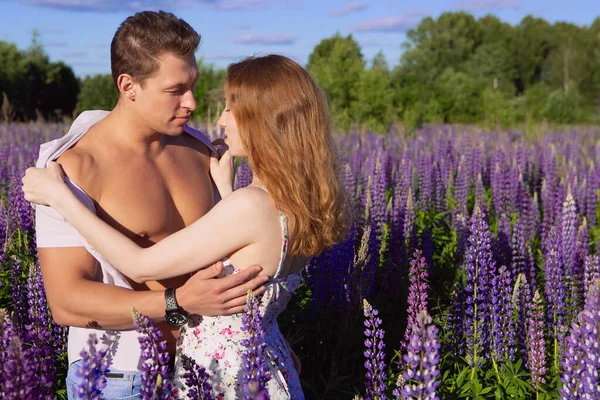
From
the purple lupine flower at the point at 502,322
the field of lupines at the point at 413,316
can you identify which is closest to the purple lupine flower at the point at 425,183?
the field of lupines at the point at 413,316

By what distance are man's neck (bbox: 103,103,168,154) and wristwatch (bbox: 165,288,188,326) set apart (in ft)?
2.81

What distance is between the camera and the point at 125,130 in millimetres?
3002

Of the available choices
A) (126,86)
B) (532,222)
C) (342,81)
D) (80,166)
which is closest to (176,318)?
(80,166)

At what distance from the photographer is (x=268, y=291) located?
2.54m

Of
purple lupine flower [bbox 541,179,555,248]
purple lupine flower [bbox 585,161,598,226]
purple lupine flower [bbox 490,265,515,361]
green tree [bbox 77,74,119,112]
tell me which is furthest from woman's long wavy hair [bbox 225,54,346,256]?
green tree [bbox 77,74,119,112]

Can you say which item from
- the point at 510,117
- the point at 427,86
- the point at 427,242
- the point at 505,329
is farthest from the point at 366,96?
the point at 505,329

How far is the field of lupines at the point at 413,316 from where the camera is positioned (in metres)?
2.18

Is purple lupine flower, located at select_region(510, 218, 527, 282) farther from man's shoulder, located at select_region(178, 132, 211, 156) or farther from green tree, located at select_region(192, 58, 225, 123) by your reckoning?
green tree, located at select_region(192, 58, 225, 123)

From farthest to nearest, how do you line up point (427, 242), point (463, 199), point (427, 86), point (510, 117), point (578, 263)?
1. point (427, 86)
2. point (510, 117)
3. point (463, 199)
4. point (427, 242)
5. point (578, 263)

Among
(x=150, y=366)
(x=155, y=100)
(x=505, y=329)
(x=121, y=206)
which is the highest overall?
(x=155, y=100)

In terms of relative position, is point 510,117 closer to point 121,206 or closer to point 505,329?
point 505,329

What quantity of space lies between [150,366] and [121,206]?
1.07m

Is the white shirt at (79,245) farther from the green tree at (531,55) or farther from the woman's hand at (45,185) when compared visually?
the green tree at (531,55)

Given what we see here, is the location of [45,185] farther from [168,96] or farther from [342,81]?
[342,81]
